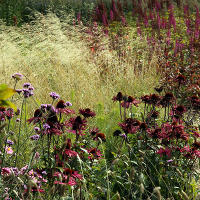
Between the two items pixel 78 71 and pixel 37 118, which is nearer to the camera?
pixel 37 118

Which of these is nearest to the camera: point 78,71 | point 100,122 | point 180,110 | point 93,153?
point 93,153

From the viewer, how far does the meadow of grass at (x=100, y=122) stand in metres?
1.73

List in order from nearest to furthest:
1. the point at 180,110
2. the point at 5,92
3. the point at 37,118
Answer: the point at 5,92 → the point at 37,118 → the point at 180,110

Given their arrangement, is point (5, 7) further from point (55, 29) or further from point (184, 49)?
point (184, 49)

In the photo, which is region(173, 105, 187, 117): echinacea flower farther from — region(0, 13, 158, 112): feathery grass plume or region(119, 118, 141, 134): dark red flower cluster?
region(0, 13, 158, 112): feathery grass plume

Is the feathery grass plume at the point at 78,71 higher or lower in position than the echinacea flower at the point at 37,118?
lower

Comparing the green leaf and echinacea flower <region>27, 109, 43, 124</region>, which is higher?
the green leaf

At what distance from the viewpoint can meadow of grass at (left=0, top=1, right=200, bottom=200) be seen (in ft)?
5.68

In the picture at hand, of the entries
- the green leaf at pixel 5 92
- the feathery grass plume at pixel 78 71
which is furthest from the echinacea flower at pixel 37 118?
the feathery grass plume at pixel 78 71

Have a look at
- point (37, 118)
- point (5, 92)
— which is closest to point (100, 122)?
point (37, 118)

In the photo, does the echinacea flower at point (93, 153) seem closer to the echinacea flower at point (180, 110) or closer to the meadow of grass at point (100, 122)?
the meadow of grass at point (100, 122)

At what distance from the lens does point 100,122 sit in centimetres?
327

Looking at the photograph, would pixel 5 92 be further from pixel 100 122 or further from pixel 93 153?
pixel 100 122

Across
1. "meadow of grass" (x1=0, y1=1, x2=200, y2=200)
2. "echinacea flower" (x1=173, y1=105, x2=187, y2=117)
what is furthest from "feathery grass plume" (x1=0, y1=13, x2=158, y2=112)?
"echinacea flower" (x1=173, y1=105, x2=187, y2=117)
